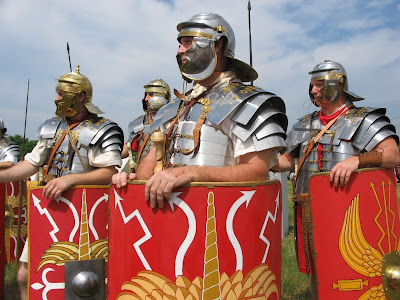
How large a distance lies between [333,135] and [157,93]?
4207mm

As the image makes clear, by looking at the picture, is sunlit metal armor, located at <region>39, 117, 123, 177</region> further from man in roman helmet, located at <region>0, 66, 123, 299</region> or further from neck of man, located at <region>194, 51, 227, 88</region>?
neck of man, located at <region>194, 51, 227, 88</region>

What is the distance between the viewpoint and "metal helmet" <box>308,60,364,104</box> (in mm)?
4066

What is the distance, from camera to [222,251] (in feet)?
6.81

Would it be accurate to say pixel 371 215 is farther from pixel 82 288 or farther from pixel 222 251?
pixel 82 288

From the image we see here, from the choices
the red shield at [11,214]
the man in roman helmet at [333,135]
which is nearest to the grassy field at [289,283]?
the red shield at [11,214]

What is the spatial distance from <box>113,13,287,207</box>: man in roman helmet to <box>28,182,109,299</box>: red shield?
98cm

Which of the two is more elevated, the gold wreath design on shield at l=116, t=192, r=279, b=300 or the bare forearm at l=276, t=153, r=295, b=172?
the bare forearm at l=276, t=153, r=295, b=172

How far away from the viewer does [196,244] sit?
6.76ft

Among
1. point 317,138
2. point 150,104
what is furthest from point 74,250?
point 150,104

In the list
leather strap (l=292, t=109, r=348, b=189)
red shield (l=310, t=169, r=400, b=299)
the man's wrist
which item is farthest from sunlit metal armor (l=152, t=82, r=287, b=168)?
leather strap (l=292, t=109, r=348, b=189)

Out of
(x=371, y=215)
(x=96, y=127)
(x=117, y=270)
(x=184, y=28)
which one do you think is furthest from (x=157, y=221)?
(x=96, y=127)

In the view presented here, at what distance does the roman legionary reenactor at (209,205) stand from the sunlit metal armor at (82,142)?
1470 mm

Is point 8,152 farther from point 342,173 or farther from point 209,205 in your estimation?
point 209,205

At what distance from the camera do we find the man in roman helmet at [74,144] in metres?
3.87
